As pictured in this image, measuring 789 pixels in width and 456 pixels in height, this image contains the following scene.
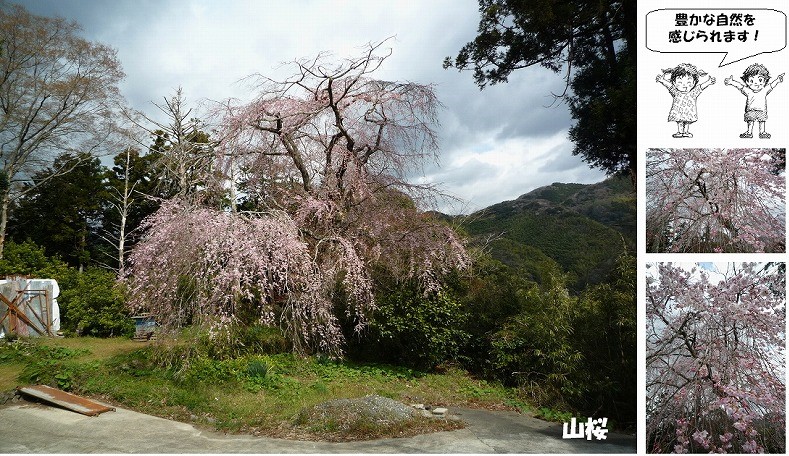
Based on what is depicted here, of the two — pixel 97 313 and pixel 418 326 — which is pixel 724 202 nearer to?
pixel 418 326

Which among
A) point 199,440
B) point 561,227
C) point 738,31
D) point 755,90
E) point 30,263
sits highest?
point 738,31

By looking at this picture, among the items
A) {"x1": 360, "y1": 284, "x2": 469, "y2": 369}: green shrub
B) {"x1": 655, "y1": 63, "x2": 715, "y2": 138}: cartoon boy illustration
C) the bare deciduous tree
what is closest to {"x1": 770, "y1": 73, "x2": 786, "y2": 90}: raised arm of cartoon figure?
Answer: {"x1": 655, "y1": 63, "x2": 715, "y2": 138}: cartoon boy illustration

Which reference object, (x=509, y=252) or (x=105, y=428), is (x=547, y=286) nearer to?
(x=509, y=252)

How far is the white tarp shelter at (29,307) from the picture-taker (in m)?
6.39

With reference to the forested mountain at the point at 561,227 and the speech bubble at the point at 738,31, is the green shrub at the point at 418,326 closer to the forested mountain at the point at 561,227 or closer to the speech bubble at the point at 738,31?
the forested mountain at the point at 561,227

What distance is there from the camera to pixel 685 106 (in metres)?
2.94

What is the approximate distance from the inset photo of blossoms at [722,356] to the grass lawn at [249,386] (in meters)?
1.56

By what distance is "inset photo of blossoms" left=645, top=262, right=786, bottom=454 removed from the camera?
2.74m

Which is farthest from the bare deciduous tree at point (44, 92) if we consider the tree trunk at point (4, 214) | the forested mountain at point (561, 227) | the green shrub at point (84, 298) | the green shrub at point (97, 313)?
the forested mountain at point (561, 227)

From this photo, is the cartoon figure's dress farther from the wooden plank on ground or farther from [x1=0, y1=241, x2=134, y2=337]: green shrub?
[x1=0, y1=241, x2=134, y2=337]: green shrub

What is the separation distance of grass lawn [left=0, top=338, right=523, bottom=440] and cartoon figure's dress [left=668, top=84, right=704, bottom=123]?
2.59m

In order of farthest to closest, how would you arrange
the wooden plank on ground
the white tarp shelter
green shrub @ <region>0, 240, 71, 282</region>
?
green shrub @ <region>0, 240, 71, 282</region> < the white tarp shelter < the wooden plank on ground

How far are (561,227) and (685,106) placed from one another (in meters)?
3.45

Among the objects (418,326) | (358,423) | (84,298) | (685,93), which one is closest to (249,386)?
(358,423)
